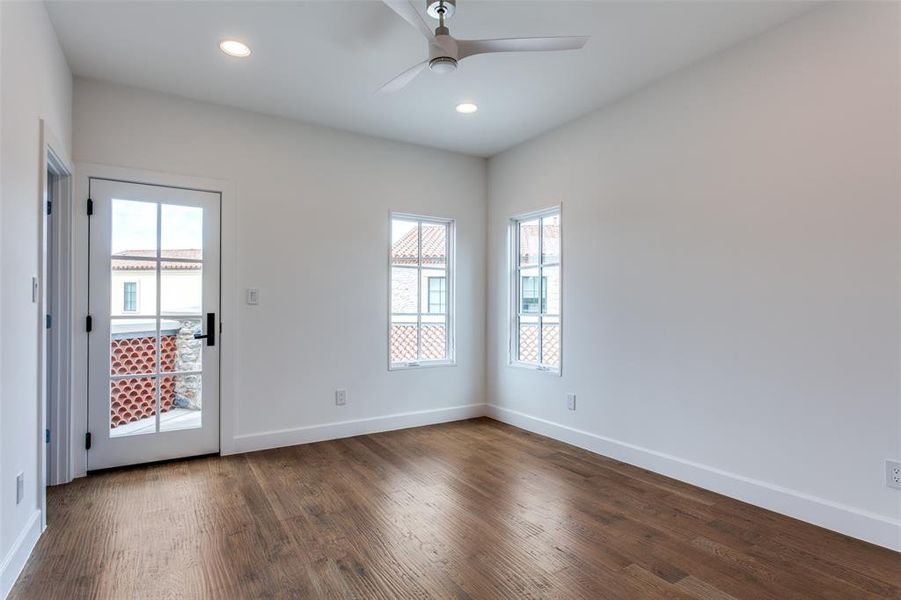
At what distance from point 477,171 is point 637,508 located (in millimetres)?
3516

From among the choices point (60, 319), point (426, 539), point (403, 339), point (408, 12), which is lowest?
point (426, 539)

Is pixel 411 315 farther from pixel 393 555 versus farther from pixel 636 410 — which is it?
pixel 393 555

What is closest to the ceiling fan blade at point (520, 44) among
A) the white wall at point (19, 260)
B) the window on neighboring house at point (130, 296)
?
the white wall at point (19, 260)

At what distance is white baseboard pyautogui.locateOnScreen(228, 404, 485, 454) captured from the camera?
12.6 ft

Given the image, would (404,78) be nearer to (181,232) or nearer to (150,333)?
(181,232)

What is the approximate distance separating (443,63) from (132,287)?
2.67 meters

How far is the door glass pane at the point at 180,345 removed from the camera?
11.6ft

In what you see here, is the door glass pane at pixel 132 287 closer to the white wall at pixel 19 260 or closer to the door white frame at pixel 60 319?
the door white frame at pixel 60 319

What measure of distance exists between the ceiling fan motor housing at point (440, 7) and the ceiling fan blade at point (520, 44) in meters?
0.22

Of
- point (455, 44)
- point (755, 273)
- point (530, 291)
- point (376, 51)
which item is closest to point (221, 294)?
point (376, 51)

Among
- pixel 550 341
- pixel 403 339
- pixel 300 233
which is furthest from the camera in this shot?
pixel 403 339

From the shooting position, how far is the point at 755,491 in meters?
2.80

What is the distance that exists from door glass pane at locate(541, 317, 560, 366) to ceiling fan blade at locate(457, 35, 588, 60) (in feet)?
7.82

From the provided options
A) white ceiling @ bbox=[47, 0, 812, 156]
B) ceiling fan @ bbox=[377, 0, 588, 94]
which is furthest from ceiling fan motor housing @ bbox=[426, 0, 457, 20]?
white ceiling @ bbox=[47, 0, 812, 156]
